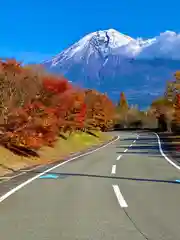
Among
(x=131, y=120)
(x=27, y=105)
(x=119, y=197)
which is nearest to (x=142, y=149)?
(x=27, y=105)

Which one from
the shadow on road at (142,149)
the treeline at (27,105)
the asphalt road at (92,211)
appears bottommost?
the shadow on road at (142,149)

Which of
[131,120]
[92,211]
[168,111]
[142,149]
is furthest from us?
[131,120]

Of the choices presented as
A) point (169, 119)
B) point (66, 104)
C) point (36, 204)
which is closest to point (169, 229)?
point (36, 204)

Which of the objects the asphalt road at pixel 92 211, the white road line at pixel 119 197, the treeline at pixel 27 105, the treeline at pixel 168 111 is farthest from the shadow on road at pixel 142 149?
the treeline at pixel 168 111

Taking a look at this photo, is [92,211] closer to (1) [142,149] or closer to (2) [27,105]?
(2) [27,105]

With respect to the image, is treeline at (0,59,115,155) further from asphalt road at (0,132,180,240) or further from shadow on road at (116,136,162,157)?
asphalt road at (0,132,180,240)

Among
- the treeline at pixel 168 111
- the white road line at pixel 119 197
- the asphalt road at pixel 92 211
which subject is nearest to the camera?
the asphalt road at pixel 92 211

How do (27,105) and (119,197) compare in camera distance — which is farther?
(27,105)

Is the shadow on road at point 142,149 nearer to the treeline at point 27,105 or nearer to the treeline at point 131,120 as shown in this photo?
the treeline at point 27,105

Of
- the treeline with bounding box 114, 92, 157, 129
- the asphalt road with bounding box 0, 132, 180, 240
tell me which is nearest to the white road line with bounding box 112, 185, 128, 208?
the asphalt road with bounding box 0, 132, 180, 240

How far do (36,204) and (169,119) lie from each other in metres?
89.2

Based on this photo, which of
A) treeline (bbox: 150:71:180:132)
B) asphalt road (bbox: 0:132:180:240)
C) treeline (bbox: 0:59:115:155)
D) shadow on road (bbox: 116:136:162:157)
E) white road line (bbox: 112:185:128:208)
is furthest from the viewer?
treeline (bbox: 150:71:180:132)

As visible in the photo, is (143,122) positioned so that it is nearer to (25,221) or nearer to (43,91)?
(43,91)

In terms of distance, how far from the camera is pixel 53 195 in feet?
35.5
